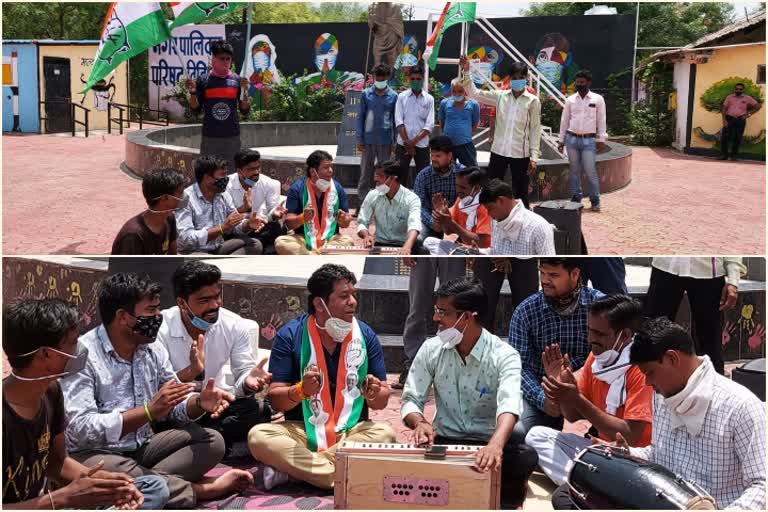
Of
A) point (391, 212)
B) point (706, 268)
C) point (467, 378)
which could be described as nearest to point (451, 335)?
point (467, 378)

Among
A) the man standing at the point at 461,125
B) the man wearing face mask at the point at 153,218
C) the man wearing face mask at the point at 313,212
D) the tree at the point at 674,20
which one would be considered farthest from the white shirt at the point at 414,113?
the tree at the point at 674,20

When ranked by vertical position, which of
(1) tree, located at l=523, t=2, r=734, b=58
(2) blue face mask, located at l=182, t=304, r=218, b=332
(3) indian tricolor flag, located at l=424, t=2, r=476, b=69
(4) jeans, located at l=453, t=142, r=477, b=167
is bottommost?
(2) blue face mask, located at l=182, t=304, r=218, b=332

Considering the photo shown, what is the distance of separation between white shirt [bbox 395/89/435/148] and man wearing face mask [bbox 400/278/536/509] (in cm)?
587

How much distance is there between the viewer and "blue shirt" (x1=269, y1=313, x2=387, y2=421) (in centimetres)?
478

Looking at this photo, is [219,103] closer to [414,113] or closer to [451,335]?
[414,113]

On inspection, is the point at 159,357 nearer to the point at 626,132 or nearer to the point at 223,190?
the point at 223,190

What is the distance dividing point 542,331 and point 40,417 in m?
2.51

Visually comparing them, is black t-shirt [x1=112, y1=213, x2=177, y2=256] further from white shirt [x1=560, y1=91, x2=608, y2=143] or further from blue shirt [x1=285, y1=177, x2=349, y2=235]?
white shirt [x1=560, y1=91, x2=608, y2=143]

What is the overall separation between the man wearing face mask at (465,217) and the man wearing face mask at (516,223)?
69 cm

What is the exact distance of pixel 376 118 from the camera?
10.5 metres

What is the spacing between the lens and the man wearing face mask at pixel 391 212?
702cm

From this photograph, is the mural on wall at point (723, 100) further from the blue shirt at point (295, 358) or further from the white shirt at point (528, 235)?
the blue shirt at point (295, 358)

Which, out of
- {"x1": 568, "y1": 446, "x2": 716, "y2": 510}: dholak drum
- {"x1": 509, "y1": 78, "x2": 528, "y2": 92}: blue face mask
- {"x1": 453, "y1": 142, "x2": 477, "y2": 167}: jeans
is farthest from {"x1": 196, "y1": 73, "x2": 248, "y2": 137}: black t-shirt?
{"x1": 568, "y1": 446, "x2": 716, "y2": 510}: dholak drum

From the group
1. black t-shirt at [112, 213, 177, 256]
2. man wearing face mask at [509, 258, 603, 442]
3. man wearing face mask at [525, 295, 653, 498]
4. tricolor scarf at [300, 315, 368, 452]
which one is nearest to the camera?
man wearing face mask at [525, 295, 653, 498]
